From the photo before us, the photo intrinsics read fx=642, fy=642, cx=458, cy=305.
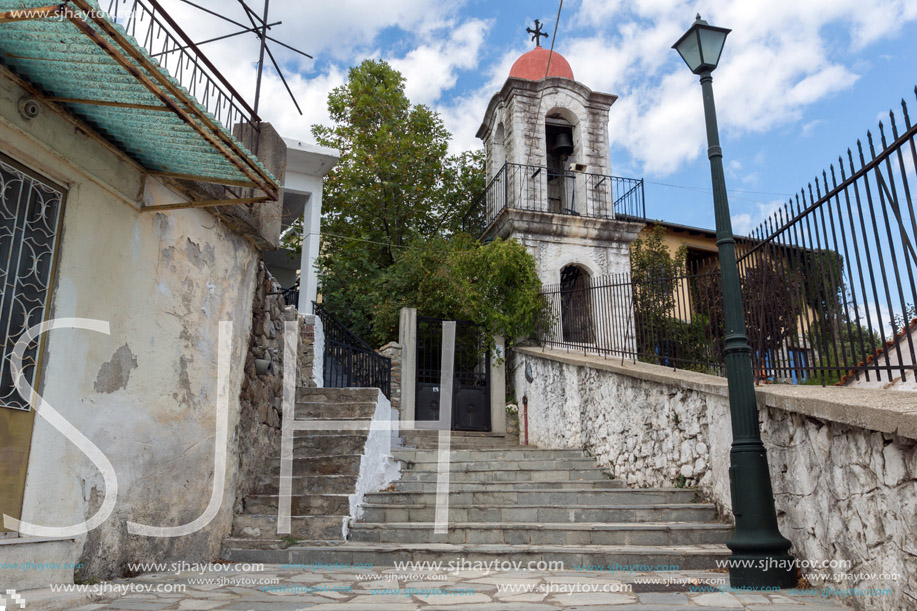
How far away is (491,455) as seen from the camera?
852 cm

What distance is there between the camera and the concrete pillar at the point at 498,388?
11734mm

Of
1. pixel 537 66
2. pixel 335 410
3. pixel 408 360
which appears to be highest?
pixel 537 66

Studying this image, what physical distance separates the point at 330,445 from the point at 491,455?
264 cm

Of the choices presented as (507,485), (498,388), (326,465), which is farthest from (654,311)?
(326,465)

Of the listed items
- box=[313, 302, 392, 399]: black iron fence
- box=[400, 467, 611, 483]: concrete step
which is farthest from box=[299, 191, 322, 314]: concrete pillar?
box=[400, 467, 611, 483]: concrete step

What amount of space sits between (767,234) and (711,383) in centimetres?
150

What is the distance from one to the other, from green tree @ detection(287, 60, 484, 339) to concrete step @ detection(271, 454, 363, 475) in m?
6.76

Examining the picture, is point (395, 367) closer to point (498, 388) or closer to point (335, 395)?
point (498, 388)

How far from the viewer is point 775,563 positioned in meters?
3.86

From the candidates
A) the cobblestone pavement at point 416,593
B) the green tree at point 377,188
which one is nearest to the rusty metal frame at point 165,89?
the cobblestone pavement at point 416,593

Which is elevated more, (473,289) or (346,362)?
(473,289)

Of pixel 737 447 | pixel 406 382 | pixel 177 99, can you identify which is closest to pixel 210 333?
pixel 177 99

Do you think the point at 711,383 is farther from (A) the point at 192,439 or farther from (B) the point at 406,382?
(B) the point at 406,382

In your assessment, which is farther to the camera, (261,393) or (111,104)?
(261,393)
